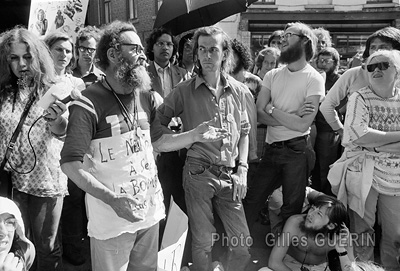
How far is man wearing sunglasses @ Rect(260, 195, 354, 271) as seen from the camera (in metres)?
3.22

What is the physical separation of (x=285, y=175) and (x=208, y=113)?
3.21 feet

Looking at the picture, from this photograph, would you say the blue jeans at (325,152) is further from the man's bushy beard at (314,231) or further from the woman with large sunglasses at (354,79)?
the man's bushy beard at (314,231)

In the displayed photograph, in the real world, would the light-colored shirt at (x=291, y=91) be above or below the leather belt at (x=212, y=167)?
above

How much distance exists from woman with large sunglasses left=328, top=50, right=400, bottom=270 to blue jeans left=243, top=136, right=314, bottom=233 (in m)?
0.38

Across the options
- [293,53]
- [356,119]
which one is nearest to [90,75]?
[293,53]

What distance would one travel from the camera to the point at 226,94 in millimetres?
3037

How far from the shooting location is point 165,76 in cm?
395

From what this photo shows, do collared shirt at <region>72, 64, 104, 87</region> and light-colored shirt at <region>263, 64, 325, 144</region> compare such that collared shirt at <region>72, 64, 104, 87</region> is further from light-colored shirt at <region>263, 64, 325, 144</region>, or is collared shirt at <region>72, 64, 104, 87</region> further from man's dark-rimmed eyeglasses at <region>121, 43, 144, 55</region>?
man's dark-rimmed eyeglasses at <region>121, 43, 144, 55</region>

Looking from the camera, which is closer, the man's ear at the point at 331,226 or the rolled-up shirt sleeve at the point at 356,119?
the rolled-up shirt sleeve at the point at 356,119

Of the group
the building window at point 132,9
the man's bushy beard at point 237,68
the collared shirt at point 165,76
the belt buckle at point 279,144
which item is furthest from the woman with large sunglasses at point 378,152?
the building window at point 132,9

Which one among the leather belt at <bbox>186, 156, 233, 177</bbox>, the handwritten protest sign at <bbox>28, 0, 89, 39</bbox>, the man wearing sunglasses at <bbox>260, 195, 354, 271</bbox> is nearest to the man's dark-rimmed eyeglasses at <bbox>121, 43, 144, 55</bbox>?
the leather belt at <bbox>186, 156, 233, 177</bbox>

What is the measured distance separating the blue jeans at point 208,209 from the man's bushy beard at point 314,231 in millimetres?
584

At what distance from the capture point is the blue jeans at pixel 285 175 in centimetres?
345

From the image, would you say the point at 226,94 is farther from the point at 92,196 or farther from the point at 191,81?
the point at 92,196
